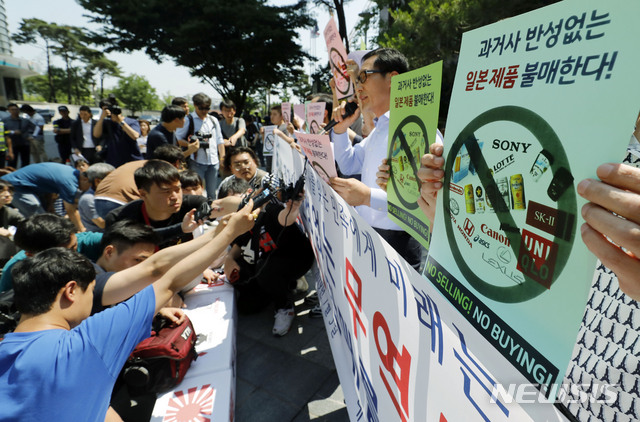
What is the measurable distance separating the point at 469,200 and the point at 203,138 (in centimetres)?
454

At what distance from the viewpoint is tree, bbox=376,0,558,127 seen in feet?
18.1

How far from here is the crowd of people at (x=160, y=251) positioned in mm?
646

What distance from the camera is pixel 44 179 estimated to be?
12.8 ft

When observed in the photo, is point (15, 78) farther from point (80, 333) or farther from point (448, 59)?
point (80, 333)

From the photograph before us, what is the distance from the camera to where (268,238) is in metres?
2.82

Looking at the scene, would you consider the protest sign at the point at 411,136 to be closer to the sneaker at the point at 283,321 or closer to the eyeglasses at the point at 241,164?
the sneaker at the point at 283,321

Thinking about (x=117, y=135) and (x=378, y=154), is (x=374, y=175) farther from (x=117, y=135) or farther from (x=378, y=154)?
(x=117, y=135)

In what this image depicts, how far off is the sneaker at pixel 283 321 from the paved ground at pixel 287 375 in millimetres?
48

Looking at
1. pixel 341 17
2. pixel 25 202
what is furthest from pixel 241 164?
pixel 341 17

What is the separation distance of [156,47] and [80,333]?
17.1 m

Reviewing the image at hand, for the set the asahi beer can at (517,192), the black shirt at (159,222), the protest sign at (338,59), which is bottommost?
the black shirt at (159,222)

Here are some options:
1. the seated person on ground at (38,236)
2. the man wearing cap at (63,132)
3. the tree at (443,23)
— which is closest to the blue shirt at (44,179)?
the seated person on ground at (38,236)

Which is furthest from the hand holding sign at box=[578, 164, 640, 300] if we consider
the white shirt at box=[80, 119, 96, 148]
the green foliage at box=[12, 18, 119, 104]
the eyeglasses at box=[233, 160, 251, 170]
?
the green foliage at box=[12, 18, 119, 104]

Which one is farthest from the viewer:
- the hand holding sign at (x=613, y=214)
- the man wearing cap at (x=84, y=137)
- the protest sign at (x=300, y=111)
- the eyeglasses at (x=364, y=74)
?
the man wearing cap at (x=84, y=137)
